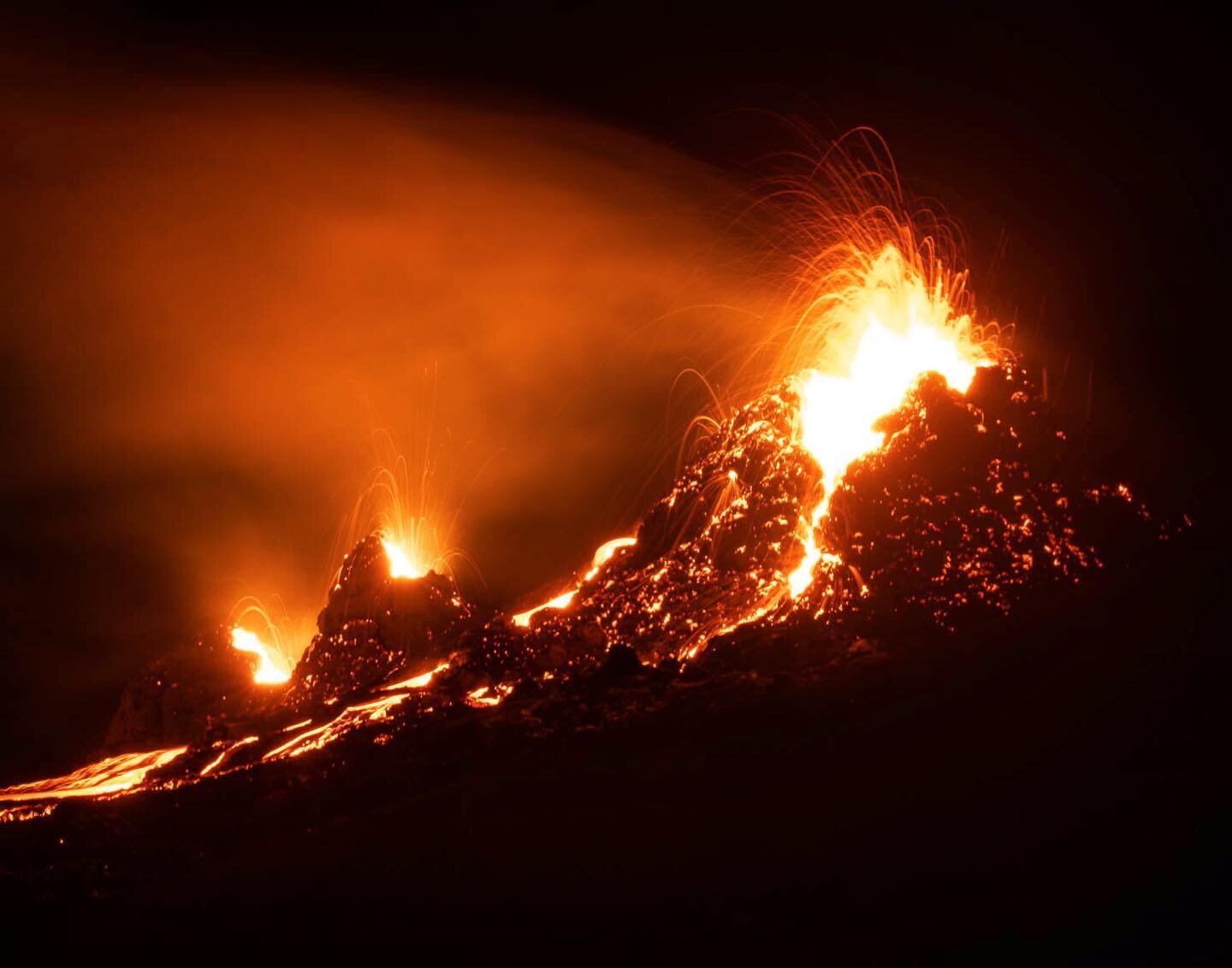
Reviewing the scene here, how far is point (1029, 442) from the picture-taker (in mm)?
24984

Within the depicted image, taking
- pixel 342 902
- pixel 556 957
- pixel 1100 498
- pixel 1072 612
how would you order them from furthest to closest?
pixel 1100 498 → pixel 1072 612 → pixel 342 902 → pixel 556 957

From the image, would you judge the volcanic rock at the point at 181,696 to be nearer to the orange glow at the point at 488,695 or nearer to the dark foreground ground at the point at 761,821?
the dark foreground ground at the point at 761,821

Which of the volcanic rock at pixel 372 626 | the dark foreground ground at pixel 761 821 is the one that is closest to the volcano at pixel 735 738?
the dark foreground ground at pixel 761 821

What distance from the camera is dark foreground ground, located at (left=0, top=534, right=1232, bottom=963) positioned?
15.0 m

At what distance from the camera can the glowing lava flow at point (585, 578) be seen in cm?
3072

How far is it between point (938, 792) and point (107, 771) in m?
28.2

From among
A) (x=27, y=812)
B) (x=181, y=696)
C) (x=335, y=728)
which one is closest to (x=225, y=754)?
(x=335, y=728)

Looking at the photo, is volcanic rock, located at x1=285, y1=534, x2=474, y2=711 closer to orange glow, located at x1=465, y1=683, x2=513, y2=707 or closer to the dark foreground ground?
orange glow, located at x1=465, y1=683, x2=513, y2=707

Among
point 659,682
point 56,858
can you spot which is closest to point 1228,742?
point 659,682

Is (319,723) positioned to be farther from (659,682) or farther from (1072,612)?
(1072,612)

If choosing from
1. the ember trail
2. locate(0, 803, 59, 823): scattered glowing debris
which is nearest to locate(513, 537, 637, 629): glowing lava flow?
the ember trail

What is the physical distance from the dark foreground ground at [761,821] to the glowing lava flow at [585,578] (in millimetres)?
7597

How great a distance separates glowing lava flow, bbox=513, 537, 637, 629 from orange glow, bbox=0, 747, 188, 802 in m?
10.6

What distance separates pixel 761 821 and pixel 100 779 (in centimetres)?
2420
